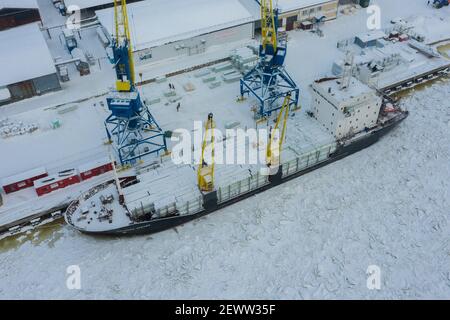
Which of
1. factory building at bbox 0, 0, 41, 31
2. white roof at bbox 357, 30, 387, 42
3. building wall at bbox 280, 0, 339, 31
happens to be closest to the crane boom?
factory building at bbox 0, 0, 41, 31

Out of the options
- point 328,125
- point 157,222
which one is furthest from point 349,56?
point 157,222

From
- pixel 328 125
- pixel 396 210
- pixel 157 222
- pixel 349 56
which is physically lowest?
pixel 396 210

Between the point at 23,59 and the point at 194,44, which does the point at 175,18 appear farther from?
the point at 23,59

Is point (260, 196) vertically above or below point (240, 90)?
below

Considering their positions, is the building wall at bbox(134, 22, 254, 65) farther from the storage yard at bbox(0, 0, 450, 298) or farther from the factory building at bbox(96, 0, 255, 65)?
the storage yard at bbox(0, 0, 450, 298)

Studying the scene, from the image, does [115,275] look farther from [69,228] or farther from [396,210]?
[396,210]

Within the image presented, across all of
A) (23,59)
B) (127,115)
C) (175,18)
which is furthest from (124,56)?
(175,18)

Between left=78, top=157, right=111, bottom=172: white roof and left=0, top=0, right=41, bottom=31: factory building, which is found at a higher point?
left=0, top=0, right=41, bottom=31: factory building
